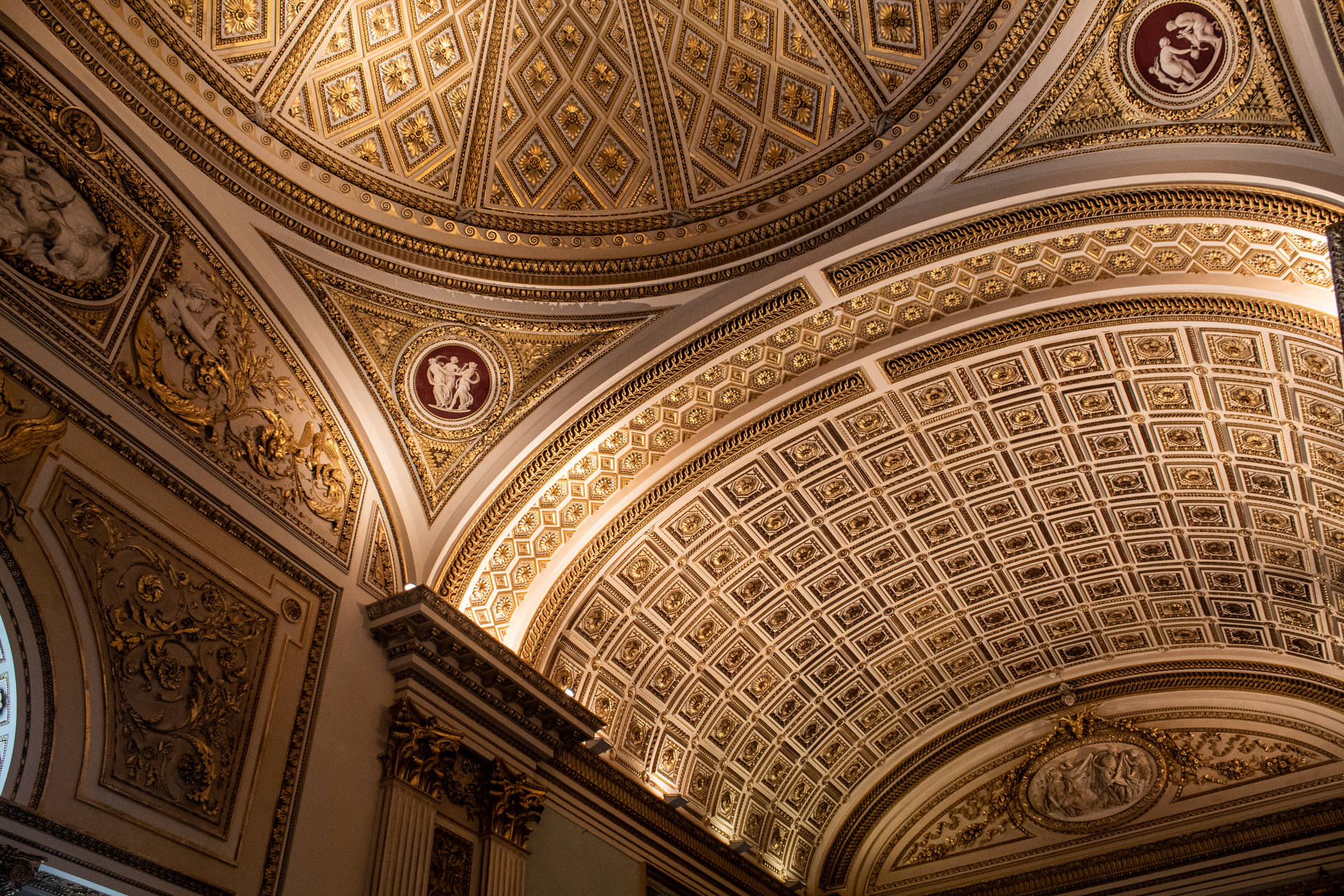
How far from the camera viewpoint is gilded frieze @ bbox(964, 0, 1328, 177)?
961 cm

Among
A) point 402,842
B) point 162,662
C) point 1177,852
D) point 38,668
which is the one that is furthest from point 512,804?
point 1177,852

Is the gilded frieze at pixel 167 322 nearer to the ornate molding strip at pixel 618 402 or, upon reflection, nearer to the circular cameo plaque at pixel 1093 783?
the ornate molding strip at pixel 618 402

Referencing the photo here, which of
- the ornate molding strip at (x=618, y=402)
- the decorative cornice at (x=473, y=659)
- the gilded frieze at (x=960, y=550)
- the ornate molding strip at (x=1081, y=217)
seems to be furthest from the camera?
the gilded frieze at (x=960, y=550)

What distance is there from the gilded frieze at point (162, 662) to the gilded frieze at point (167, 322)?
1144 mm

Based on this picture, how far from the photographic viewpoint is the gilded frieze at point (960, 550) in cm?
1291

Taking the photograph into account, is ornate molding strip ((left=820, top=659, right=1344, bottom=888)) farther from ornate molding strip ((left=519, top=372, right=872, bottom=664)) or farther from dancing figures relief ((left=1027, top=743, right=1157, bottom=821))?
ornate molding strip ((left=519, top=372, right=872, bottom=664))

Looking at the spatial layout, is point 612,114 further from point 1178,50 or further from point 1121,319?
point 1121,319

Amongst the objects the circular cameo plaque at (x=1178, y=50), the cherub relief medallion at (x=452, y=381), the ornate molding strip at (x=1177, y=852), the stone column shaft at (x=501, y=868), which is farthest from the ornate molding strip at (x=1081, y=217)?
the ornate molding strip at (x=1177, y=852)

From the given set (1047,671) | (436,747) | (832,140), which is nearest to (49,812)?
(436,747)

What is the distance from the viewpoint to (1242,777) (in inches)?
650

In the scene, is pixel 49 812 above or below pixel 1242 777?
below

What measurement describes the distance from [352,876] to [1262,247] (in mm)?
10341

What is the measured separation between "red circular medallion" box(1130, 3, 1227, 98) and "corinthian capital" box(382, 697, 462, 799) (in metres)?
9.25

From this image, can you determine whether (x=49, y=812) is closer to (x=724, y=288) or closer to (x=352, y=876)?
(x=352, y=876)
